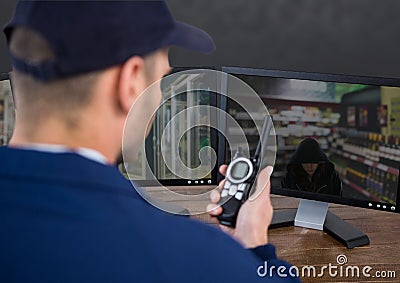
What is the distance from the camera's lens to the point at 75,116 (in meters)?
0.55

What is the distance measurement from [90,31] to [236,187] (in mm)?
482

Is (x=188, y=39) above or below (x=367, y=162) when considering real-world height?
above

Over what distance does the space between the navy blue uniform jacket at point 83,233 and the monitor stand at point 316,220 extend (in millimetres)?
790

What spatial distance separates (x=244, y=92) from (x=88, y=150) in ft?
2.79

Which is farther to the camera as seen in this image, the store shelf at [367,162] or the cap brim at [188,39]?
the store shelf at [367,162]

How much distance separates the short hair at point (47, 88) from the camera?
1.77 ft

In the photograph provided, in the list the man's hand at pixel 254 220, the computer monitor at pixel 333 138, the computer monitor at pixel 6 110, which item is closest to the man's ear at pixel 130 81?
the man's hand at pixel 254 220

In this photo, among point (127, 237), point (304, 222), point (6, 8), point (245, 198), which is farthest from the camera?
point (6, 8)

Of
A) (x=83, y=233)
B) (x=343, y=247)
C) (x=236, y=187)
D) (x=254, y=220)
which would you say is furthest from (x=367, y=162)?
(x=83, y=233)

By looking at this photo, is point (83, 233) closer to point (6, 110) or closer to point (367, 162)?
point (367, 162)

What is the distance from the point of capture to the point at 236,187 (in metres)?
0.94

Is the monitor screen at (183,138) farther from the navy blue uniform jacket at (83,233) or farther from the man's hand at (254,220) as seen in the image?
the navy blue uniform jacket at (83,233)

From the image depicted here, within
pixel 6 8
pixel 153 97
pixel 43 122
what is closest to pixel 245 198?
pixel 153 97

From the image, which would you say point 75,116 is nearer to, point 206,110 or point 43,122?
point 43,122
